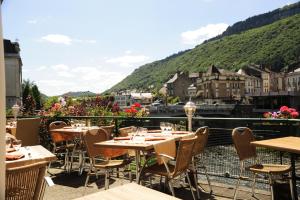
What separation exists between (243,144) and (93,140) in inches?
83.1

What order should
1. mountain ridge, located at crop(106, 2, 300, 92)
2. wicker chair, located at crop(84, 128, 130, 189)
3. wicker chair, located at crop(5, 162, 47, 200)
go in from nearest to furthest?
wicker chair, located at crop(5, 162, 47, 200), wicker chair, located at crop(84, 128, 130, 189), mountain ridge, located at crop(106, 2, 300, 92)

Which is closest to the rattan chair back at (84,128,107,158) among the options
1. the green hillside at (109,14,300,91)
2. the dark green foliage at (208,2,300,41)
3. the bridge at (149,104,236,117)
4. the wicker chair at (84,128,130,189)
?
the wicker chair at (84,128,130,189)

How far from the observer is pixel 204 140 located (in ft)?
17.3

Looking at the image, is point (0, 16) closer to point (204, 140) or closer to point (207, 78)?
point (204, 140)

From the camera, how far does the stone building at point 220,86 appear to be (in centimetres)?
9969

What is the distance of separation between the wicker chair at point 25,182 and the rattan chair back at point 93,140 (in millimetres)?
2626

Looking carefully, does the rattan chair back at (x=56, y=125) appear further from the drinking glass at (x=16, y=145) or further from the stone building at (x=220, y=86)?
the stone building at (x=220, y=86)

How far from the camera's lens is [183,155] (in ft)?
13.4

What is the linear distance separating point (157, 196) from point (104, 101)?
11.1 meters

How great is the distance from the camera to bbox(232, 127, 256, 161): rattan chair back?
446 cm

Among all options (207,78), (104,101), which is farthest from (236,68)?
(104,101)

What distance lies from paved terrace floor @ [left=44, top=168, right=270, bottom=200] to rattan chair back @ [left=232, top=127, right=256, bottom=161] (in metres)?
0.75

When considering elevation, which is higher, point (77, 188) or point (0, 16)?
point (0, 16)

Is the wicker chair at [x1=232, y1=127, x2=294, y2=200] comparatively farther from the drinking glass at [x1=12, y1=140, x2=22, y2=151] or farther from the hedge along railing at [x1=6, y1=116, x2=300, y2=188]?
the drinking glass at [x1=12, y1=140, x2=22, y2=151]
